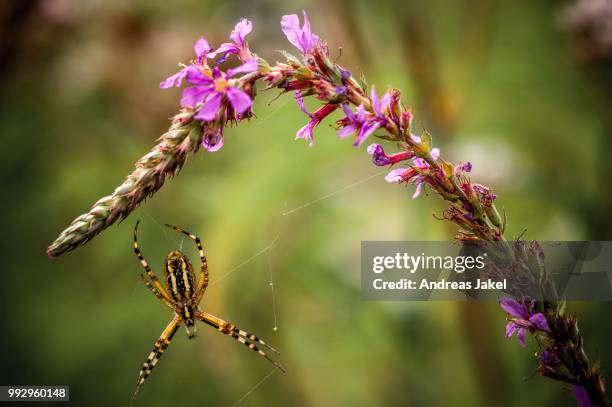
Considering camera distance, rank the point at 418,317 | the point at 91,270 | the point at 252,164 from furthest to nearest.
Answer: the point at 91,270 < the point at 252,164 < the point at 418,317

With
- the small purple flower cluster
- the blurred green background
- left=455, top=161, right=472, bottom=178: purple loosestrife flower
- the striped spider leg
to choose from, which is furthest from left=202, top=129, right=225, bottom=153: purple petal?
the blurred green background

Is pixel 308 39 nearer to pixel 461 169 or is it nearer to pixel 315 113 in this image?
pixel 315 113

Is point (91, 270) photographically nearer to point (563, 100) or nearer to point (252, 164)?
point (252, 164)

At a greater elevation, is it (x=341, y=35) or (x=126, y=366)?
(x=341, y=35)

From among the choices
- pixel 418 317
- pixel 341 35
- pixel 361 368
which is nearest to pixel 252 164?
pixel 341 35

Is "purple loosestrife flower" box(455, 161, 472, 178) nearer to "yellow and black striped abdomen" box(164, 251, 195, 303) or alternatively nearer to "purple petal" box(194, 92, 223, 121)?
"purple petal" box(194, 92, 223, 121)

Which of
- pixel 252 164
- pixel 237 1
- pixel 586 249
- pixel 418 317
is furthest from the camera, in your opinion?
pixel 237 1
